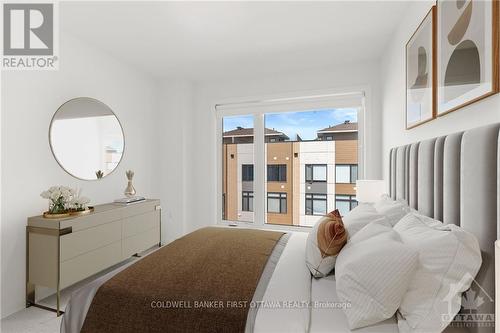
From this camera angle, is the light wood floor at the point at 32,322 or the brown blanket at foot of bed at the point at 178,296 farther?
the light wood floor at the point at 32,322

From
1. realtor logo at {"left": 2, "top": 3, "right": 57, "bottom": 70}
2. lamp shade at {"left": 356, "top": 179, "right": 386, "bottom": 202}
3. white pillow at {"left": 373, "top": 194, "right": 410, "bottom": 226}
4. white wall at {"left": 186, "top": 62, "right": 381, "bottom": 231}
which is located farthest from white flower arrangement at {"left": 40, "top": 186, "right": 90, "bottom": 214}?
lamp shade at {"left": 356, "top": 179, "right": 386, "bottom": 202}

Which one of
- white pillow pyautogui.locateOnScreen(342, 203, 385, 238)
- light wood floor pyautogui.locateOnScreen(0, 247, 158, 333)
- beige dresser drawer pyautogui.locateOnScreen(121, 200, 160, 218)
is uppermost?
white pillow pyautogui.locateOnScreen(342, 203, 385, 238)

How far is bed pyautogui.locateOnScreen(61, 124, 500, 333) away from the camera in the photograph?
3.10 ft

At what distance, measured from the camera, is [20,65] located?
87.8 inches

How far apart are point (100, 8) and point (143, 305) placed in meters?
2.39

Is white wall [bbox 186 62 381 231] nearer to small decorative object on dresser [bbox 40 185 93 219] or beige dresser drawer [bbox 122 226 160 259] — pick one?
beige dresser drawer [bbox 122 226 160 259]

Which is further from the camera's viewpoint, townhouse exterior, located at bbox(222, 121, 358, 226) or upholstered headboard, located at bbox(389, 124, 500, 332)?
townhouse exterior, located at bbox(222, 121, 358, 226)

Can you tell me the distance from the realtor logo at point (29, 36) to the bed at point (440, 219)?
7.09 feet

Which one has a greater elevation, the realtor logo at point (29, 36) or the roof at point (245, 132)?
the realtor logo at point (29, 36)

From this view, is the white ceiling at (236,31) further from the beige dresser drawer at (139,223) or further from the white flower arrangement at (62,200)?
the beige dresser drawer at (139,223)

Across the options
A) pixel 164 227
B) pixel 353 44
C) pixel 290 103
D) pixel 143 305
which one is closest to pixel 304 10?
pixel 353 44

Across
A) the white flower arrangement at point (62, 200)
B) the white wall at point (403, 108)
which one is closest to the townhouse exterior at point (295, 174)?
the white wall at point (403, 108)

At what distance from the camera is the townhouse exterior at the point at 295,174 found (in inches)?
137

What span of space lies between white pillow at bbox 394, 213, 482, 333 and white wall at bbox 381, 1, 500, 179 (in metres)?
0.53
